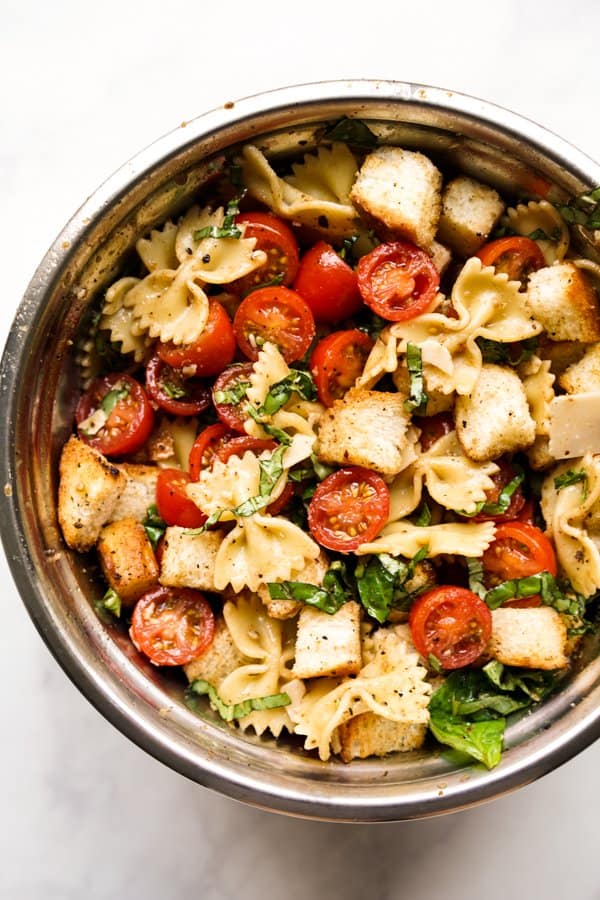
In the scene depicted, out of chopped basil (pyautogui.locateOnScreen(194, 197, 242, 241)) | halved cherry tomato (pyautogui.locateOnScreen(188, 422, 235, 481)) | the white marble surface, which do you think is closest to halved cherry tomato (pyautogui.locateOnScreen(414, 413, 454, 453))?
halved cherry tomato (pyautogui.locateOnScreen(188, 422, 235, 481))

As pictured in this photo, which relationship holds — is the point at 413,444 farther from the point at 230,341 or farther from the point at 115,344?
the point at 115,344

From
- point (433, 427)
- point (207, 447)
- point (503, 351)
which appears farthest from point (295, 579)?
point (503, 351)

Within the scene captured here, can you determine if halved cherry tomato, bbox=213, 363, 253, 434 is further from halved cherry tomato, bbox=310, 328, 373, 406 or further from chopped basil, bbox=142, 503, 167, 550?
chopped basil, bbox=142, 503, 167, 550

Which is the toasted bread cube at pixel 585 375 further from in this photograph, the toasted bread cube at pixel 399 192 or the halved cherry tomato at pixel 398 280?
the toasted bread cube at pixel 399 192

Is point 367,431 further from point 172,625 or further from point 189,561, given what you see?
point 172,625

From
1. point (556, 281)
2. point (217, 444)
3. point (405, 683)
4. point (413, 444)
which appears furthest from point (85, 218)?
point (405, 683)

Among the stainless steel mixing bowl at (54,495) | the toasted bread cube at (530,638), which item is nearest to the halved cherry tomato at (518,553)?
the toasted bread cube at (530,638)
